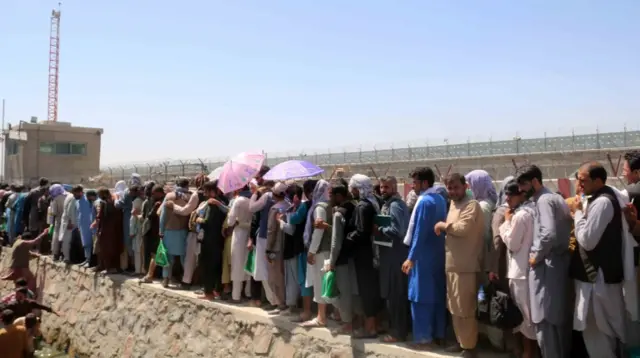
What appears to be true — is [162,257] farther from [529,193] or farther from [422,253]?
[529,193]

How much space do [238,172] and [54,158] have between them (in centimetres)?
2376

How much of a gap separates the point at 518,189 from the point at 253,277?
3627 millimetres

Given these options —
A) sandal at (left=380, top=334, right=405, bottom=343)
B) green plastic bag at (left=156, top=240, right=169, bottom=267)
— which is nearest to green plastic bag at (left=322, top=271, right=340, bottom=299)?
sandal at (left=380, top=334, right=405, bottom=343)

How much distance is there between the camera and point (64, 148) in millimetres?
27359

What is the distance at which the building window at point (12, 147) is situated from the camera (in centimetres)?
2753

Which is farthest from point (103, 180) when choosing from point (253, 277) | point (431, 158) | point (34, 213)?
point (253, 277)

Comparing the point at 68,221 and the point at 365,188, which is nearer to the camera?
the point at 365,188

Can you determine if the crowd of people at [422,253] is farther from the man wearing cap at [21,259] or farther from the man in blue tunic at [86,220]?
the man wearing cap at [21,259]

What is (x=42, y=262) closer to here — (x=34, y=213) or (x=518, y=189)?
(x=34, y=213)

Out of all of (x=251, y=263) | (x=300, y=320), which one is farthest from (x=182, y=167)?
(x=300, y=320)

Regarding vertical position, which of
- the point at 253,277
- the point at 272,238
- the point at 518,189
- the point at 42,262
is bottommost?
the point at 42,262

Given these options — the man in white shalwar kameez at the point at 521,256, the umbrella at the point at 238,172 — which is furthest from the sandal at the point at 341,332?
the umbrella at the point at 238,172

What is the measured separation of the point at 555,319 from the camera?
158 inches

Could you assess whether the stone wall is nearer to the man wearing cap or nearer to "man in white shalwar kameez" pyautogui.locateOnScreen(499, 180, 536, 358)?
the man wearing cap
